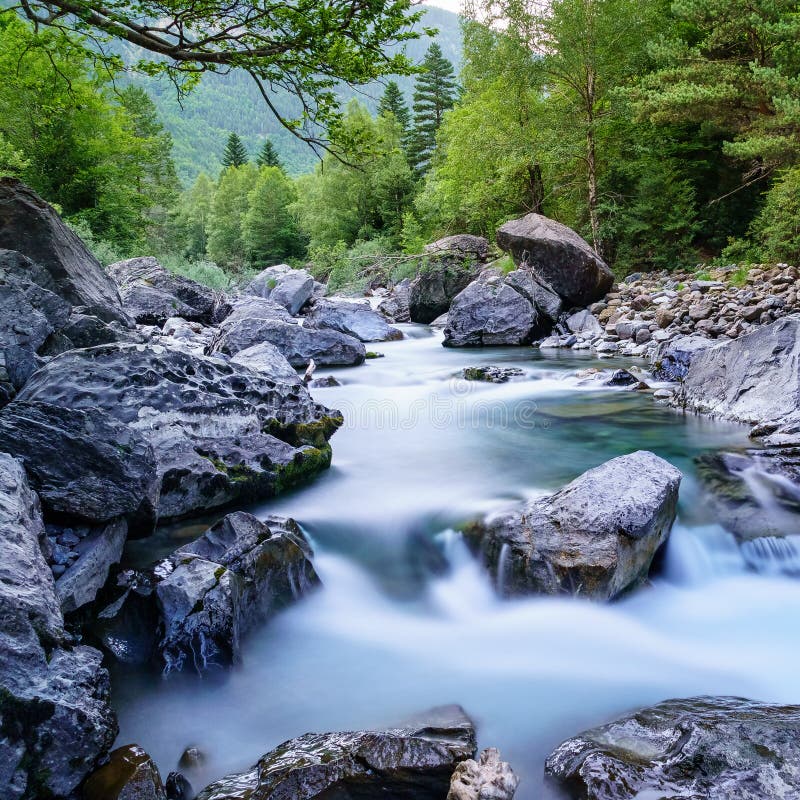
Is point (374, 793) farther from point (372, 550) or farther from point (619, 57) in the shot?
point (619, 57)

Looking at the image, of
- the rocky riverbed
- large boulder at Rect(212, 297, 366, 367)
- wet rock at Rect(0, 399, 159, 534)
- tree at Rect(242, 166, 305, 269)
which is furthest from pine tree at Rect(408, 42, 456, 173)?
wet rock at Rect(0, 399, 159, 534)

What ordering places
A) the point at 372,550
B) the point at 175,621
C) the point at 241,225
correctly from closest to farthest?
the point at 175,621 → the point at 372,550 → the point at 241,225

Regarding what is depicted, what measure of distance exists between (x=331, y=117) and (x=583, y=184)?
1612 centimetres

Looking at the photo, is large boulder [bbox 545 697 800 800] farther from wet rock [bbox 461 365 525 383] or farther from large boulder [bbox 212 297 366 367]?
large boulder [bbox 212 297 366 367]

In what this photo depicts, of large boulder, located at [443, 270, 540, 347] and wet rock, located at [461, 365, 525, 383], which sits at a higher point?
large boulder, located at [443, 270, 540, 347]

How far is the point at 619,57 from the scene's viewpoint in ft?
56.0

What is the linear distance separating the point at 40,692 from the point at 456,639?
229 cm

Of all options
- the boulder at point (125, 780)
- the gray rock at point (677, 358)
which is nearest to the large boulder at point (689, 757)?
the boulder at point (125, 780)

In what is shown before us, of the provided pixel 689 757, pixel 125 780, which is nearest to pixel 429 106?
pixel 689 757

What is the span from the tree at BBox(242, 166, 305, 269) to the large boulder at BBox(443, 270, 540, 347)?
104 ft

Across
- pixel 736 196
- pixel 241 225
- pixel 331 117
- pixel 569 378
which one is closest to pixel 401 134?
pixel 241 225

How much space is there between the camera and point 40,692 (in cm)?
215

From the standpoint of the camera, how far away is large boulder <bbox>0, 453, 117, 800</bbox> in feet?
6.73

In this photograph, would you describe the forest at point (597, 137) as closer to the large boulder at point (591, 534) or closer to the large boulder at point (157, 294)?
the large boulder at point (157, 294)
